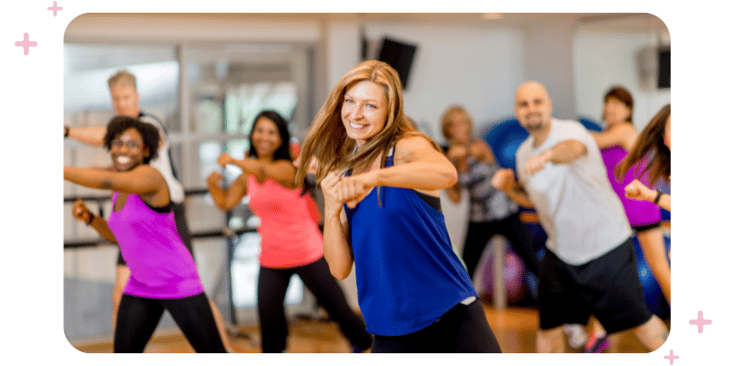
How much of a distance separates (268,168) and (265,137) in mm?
144

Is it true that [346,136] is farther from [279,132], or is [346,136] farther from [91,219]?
[91,219]

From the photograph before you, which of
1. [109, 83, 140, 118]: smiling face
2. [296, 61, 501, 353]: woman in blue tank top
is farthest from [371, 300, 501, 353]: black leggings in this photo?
[109, 83, 140, 118]: smiling face

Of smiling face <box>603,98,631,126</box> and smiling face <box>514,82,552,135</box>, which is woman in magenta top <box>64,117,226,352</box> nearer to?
smiling face <box>514,82,552,135</box>

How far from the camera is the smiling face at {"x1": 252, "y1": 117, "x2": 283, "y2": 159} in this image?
9.88 ft

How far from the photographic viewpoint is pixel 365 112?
255 centimetres

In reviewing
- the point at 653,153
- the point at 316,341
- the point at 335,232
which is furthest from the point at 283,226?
the point at 653,153

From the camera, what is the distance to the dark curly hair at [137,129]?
292cm

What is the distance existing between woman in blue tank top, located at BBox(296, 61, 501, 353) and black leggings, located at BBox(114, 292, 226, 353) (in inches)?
30.2

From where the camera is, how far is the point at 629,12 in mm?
2939

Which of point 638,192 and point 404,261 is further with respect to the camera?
point 638,192

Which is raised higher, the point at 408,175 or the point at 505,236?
Answer: the point at 408,175
